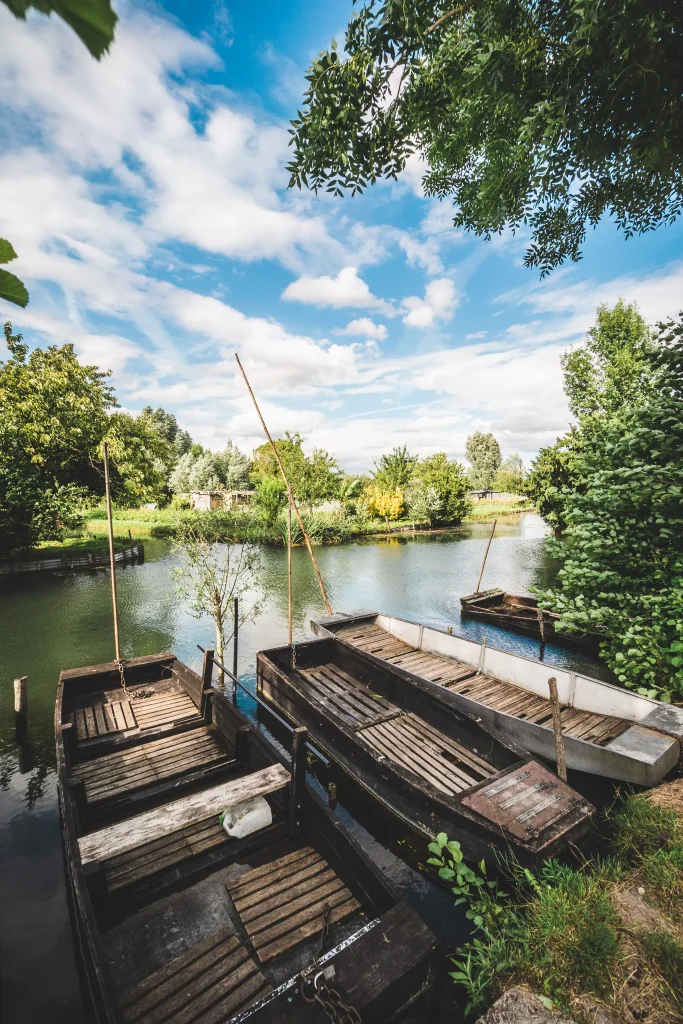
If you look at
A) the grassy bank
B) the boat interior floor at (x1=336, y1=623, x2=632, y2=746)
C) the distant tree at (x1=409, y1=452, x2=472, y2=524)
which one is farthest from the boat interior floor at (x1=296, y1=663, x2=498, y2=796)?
the distant tree at (x1=409, y1=452, x2=472, y2=524)

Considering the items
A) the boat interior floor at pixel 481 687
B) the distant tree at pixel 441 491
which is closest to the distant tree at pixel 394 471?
the distant tree at pixel 441 491

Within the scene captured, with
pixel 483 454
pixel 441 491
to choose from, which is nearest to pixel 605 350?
pixel 441 491

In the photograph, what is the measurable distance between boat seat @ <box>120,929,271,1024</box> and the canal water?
1.35 meters

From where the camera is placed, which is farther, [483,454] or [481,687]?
[483,454]

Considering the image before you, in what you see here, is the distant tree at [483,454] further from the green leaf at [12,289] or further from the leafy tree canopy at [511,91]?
the green leaf at [12,289]

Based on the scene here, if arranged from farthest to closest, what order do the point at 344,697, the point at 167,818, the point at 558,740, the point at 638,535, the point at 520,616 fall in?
the point at 520,616 < the point at 344,697 < the point at 638,535 < the point at 558,740 < the point at 167,818

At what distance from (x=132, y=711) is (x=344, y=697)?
417 centimetres

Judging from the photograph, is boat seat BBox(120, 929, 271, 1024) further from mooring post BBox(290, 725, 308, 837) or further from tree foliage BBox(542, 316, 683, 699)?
tree foliage BBox(542, 316, 683, 699)

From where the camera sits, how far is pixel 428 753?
25.0 ft

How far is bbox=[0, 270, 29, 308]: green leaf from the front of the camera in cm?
105

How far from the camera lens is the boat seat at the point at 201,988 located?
3840 millimetres

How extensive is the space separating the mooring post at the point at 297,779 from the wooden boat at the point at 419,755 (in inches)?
56.1

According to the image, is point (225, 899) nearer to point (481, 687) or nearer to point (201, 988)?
point (201, 988)

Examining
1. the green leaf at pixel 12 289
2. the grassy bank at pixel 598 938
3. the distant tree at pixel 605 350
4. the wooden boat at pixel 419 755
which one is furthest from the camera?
the distant tree at pixel 605 350
